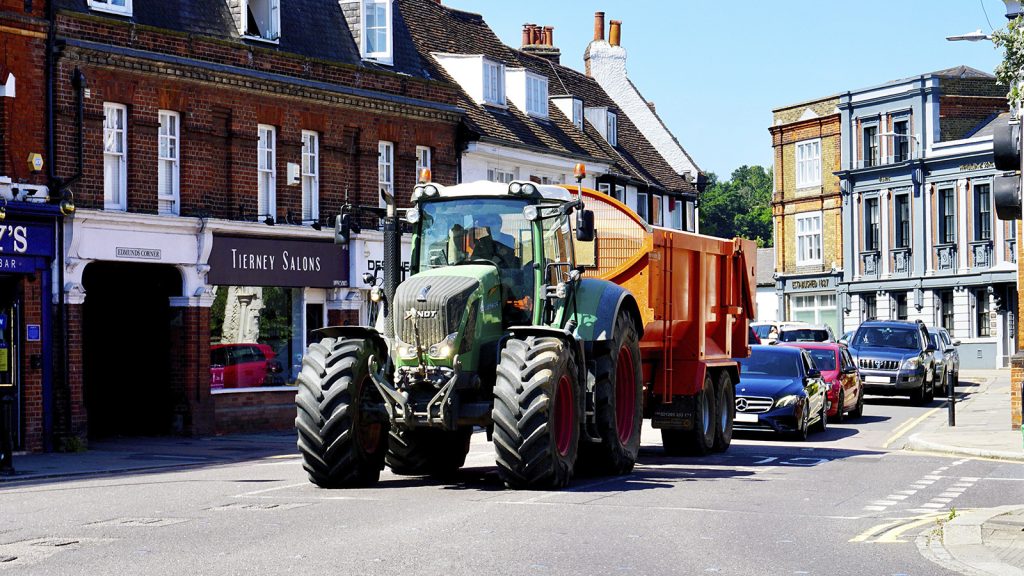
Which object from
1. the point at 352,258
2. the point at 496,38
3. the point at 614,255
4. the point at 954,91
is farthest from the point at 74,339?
the point at 954,91

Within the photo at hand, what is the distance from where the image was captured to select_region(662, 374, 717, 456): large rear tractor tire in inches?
829

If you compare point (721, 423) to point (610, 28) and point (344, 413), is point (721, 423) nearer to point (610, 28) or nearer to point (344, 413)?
point (344, 413)

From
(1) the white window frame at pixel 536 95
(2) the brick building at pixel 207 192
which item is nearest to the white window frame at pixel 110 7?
(2) the brick building at pixel 207 192

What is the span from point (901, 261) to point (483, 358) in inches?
1897

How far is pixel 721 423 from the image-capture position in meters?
22.2

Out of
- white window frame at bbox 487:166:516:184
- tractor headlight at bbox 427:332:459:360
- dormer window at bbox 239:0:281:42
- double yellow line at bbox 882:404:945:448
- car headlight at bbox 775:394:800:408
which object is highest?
dormer window at bbox 239:0:281:42

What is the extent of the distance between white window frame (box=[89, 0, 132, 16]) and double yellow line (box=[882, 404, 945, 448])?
14940mm

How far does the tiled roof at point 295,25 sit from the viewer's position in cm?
2755

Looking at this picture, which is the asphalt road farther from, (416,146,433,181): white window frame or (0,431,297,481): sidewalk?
(416,146,433,181): white window frame

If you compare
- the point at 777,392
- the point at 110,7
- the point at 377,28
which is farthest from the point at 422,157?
the point at 777,392

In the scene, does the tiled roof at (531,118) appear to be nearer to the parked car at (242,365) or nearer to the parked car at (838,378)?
the parked car at (242,365)

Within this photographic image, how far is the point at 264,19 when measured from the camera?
3019 centimetres

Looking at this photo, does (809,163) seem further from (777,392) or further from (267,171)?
(777,392)

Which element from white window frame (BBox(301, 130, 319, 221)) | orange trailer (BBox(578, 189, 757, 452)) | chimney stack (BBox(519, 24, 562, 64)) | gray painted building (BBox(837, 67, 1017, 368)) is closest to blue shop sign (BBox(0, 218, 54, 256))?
white window frame (BBox(301, 130, 319, 221))
